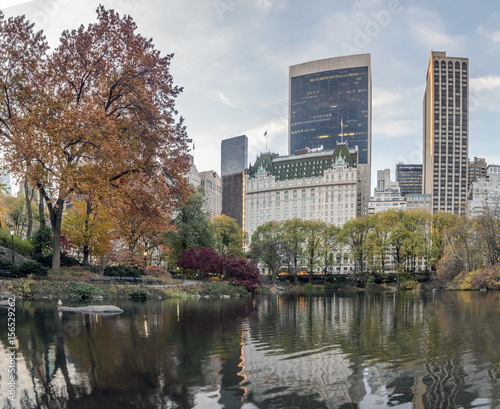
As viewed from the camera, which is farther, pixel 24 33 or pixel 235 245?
pixel 235 245

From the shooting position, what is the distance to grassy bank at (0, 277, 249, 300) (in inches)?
836

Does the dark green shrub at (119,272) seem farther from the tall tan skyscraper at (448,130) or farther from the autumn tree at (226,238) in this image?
the tall tan skyscraper at (448,130)

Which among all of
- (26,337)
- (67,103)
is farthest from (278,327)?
(67,103)

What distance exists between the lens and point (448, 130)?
178375 millimetres

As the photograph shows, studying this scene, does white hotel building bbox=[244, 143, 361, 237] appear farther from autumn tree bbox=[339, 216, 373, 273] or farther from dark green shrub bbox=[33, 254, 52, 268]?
dark green shrub bbox=[33, 254, 52, 268]

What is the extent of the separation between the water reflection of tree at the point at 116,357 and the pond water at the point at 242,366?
0.9 inches

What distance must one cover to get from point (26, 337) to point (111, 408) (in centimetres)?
611

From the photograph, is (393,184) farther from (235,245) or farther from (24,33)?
(24,33)

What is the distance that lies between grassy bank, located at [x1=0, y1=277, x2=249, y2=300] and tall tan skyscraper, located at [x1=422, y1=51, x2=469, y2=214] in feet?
565

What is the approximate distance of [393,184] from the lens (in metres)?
189

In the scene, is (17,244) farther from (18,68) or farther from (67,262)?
(18,68)

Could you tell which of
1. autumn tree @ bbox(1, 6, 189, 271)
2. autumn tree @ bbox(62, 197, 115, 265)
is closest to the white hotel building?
autumn tree @ bbox(62, 197, 115, 265)

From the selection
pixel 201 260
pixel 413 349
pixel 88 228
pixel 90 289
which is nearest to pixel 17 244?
pixel 88 228

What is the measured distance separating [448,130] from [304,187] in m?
78.9
